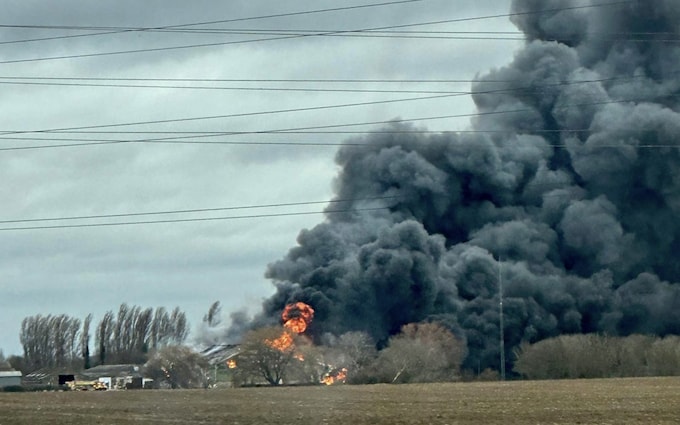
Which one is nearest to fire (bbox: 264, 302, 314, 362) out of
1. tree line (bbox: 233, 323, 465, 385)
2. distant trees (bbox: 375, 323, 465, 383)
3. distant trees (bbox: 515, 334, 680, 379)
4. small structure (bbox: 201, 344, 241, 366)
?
tree line (bbox: 233, 323, 465, 385)

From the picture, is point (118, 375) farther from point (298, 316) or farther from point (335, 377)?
point (335, 377)

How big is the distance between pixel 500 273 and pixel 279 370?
90.7 feet

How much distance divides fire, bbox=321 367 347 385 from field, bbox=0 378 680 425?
2511cm

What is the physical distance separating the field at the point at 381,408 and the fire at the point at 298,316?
108ft

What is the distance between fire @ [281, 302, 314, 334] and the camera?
354 feet

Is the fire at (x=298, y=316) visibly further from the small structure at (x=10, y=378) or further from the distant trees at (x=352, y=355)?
the small structure at (x=10, y=378)

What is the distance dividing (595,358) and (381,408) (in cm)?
5103

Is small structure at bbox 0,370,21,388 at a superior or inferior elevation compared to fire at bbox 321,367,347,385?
superior

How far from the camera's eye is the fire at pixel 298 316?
108 meters

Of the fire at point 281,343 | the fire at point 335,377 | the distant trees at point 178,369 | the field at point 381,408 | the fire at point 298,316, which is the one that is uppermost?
the fire at point 298,316

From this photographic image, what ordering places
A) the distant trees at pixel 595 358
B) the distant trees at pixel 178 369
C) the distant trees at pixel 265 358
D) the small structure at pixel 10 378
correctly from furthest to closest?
the small structure at pixel 10 378, the distant trees at pixel 178 369, the distant trees at pixel 265 358, the distant trees at pixel 595 358

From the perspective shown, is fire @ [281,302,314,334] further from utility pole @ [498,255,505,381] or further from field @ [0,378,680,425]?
field @ [0,378,680,425]

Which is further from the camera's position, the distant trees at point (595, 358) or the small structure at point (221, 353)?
the small structure at point (221, 353)

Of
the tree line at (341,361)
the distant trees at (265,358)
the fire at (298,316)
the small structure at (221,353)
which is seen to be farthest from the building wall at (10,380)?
the fire at (298,316)
